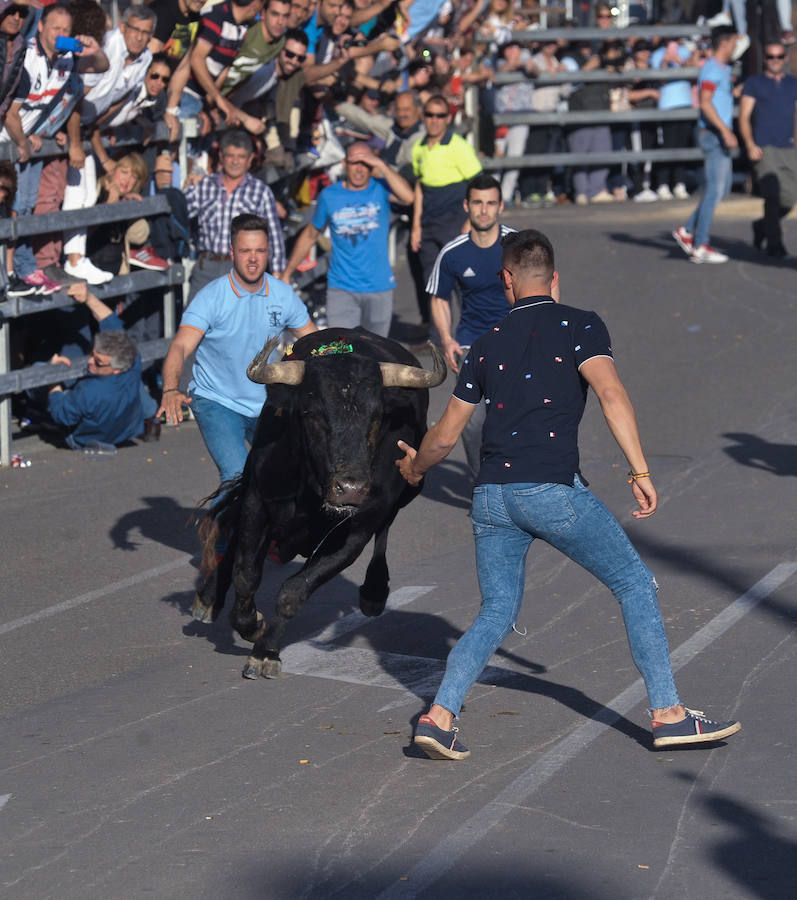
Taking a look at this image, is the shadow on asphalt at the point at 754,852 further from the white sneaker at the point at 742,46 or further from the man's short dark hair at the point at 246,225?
the white sneaker at the point at 742,46

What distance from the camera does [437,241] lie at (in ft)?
51.1

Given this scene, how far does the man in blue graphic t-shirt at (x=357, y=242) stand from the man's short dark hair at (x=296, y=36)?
180cm

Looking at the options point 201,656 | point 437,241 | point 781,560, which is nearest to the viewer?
point 201,656

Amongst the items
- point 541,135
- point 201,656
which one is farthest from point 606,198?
point 201,656

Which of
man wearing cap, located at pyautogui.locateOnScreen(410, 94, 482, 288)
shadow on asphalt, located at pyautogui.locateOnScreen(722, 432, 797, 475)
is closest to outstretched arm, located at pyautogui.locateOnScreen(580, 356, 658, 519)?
shadow on asphalt, located at pyautogui.locateOnScreen(722, 432, 797, 475)

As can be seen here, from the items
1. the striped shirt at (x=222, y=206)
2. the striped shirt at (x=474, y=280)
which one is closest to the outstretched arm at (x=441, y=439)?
the striped shirt at (x=474, y=280)

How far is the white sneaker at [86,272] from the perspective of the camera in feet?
40.7

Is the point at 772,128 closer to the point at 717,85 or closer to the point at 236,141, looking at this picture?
the point at 717,85

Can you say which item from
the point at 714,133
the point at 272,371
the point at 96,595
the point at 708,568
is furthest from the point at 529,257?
the point at 714,133

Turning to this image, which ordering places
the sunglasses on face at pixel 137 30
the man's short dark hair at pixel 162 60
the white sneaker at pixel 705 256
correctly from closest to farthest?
the sunglasses on face at pixel 137 30, the man's short dark hair at pixel 162 60, the white sneaker at pixel 705 256

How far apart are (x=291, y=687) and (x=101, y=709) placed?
84cm

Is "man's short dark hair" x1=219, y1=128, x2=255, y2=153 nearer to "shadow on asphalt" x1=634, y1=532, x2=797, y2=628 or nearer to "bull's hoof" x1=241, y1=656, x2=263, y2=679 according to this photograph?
"shadow on asphalt" x1=634, y1=532, x2=797, y2=628

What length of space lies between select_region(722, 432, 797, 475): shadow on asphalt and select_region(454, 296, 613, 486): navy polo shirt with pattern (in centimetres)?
561

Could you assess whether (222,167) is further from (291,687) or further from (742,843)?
(742,843)
